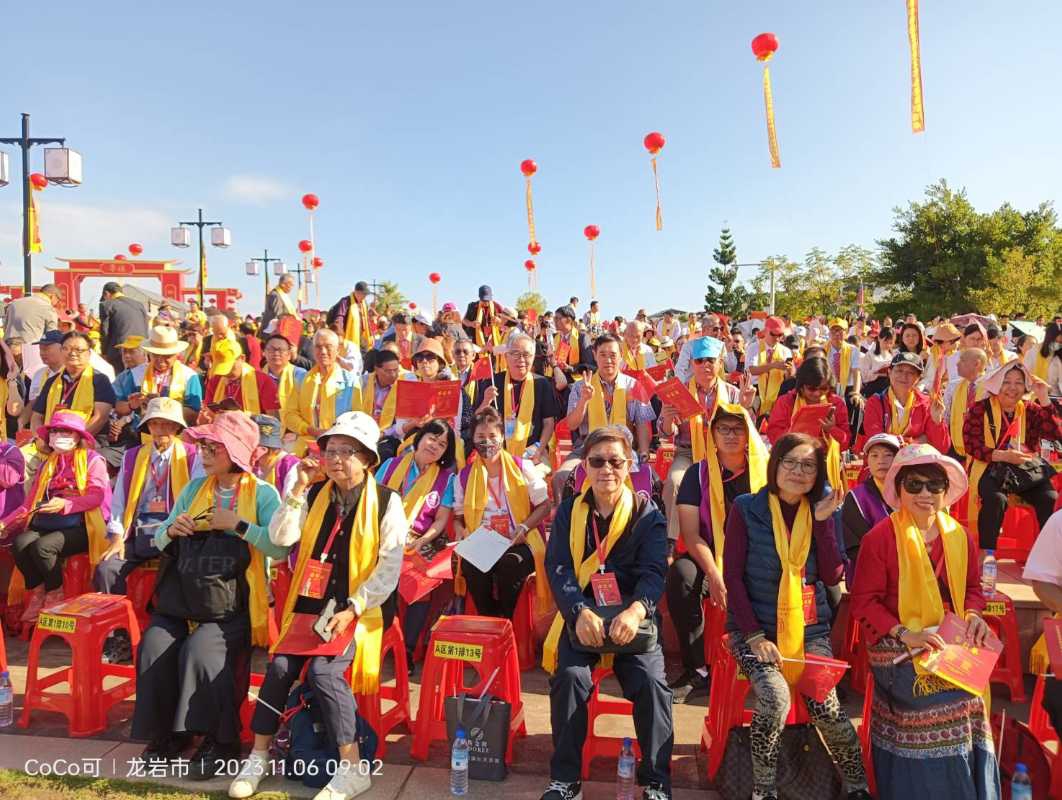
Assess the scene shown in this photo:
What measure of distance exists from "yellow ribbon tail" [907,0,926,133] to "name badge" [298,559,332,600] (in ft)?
19.9

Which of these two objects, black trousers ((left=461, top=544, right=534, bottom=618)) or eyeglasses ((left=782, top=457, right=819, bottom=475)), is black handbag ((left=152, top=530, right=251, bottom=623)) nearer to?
black trousers ((left=461, top=544, right=534, bottom=618))

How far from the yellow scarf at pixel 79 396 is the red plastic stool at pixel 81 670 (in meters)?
2.47

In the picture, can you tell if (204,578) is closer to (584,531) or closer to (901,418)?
(584,531)

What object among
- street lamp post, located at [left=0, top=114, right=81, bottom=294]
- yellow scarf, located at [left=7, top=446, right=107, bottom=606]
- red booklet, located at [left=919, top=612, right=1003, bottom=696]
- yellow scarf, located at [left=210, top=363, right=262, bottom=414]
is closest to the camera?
red booklet, located at [left=919, top=612, right=1003, bottom=696]

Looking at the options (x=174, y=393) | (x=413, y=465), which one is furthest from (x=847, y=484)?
(x=174, y=393)

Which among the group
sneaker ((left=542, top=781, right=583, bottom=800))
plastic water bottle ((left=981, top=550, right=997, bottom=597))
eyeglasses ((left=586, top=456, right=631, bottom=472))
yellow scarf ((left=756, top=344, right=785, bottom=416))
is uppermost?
yellow scarf ((left=756, top=344, right=785, bottom=416))

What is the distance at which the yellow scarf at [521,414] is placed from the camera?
5.32m

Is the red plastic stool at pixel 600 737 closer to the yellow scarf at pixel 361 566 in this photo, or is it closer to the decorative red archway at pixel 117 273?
the yellow scarf at pixel 361 566

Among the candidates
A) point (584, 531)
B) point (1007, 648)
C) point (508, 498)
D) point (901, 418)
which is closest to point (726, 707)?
point (584, 531)

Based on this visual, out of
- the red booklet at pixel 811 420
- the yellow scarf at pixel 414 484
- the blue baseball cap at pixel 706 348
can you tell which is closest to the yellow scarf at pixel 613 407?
the blue baseball cap at pixel 706 348

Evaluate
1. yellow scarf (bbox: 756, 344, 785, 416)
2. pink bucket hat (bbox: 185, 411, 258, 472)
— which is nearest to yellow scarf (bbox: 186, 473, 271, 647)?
pink bucket hat (bbox: 185, 411, 258, 472)

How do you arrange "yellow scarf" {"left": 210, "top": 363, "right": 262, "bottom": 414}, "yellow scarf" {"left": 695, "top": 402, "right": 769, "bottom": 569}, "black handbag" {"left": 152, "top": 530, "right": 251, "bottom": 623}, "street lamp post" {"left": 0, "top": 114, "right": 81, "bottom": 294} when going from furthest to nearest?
"street lamp post" {"left": 0, "top": 114, "right": 81, "bottom": 294}, "yellow scarf" {"left": 210, "top": 363, "right": 262, "bottom": 414}, "yellow scarf" {"left": 695, "top": 402, "right": 769, "bottom": 569}, "black handbag" {"left": 152, "top": 530, "right": 251, "bottom": 623}

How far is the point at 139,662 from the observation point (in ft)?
10.0

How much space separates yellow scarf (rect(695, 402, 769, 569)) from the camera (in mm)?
3424
